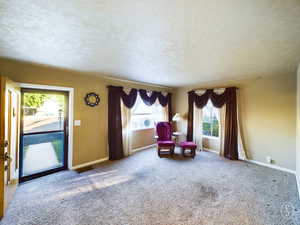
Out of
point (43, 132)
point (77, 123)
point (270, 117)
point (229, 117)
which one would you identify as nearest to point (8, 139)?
point (43, 132)

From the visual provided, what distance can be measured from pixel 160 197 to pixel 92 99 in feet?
9.08

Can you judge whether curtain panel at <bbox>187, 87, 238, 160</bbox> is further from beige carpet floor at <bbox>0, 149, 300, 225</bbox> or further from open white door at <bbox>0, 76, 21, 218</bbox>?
open white door at <bbox>0, 76, 21, 218</bbox>

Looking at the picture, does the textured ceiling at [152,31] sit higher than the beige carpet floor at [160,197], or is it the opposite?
the textured ceiling at [152,31]

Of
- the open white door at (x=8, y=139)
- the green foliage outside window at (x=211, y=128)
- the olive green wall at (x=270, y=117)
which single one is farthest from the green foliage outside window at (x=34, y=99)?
the olive green wall at (x=270, y=117)

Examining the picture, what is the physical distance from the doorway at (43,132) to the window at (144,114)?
80.5 inches

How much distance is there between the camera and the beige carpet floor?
1808mm

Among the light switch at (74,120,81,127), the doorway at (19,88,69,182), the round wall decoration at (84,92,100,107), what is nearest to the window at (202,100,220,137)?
the round wall decoration at (84,92,100,107)

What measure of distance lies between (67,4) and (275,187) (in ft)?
13.4

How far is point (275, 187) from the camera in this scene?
2539 mm

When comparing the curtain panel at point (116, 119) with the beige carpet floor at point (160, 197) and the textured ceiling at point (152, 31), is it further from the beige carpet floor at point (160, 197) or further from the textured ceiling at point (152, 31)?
the textured ceiling at point (152, 31)

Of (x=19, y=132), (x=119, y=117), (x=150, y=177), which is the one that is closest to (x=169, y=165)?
(x=150, y=177)

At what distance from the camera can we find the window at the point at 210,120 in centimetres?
453

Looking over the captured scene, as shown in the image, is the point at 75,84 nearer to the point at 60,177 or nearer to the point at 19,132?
the point at 19,132

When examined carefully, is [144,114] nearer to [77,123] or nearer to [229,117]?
[77,123]
